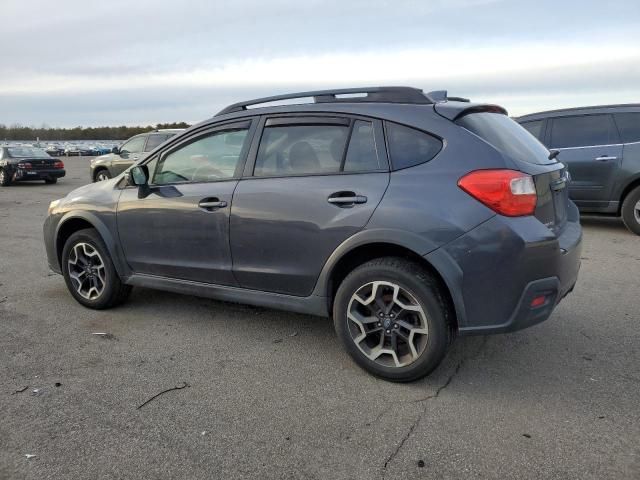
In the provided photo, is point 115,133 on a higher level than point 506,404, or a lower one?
higher

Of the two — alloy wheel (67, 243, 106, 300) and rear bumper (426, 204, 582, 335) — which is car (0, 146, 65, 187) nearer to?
alloy wheel (67, 243, 106, 300)

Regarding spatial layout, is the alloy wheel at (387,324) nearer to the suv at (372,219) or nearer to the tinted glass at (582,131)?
the suv at (372,219)

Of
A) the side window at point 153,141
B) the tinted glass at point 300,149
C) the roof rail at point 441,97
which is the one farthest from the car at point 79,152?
the roof rail at point 441,97

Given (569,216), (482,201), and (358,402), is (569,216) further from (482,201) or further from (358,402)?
(358,402)

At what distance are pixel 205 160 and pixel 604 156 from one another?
6.39m

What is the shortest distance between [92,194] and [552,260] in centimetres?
379

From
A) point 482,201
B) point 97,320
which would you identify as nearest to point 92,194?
point 97,320

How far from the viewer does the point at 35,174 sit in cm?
1842

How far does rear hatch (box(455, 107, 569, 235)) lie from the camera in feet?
10.3

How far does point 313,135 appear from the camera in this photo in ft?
12.1

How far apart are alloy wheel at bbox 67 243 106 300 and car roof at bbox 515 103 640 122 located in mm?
6978

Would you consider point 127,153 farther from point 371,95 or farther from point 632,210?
point 371,95

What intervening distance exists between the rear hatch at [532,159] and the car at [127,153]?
1237cm

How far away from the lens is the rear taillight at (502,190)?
297 centimetres
